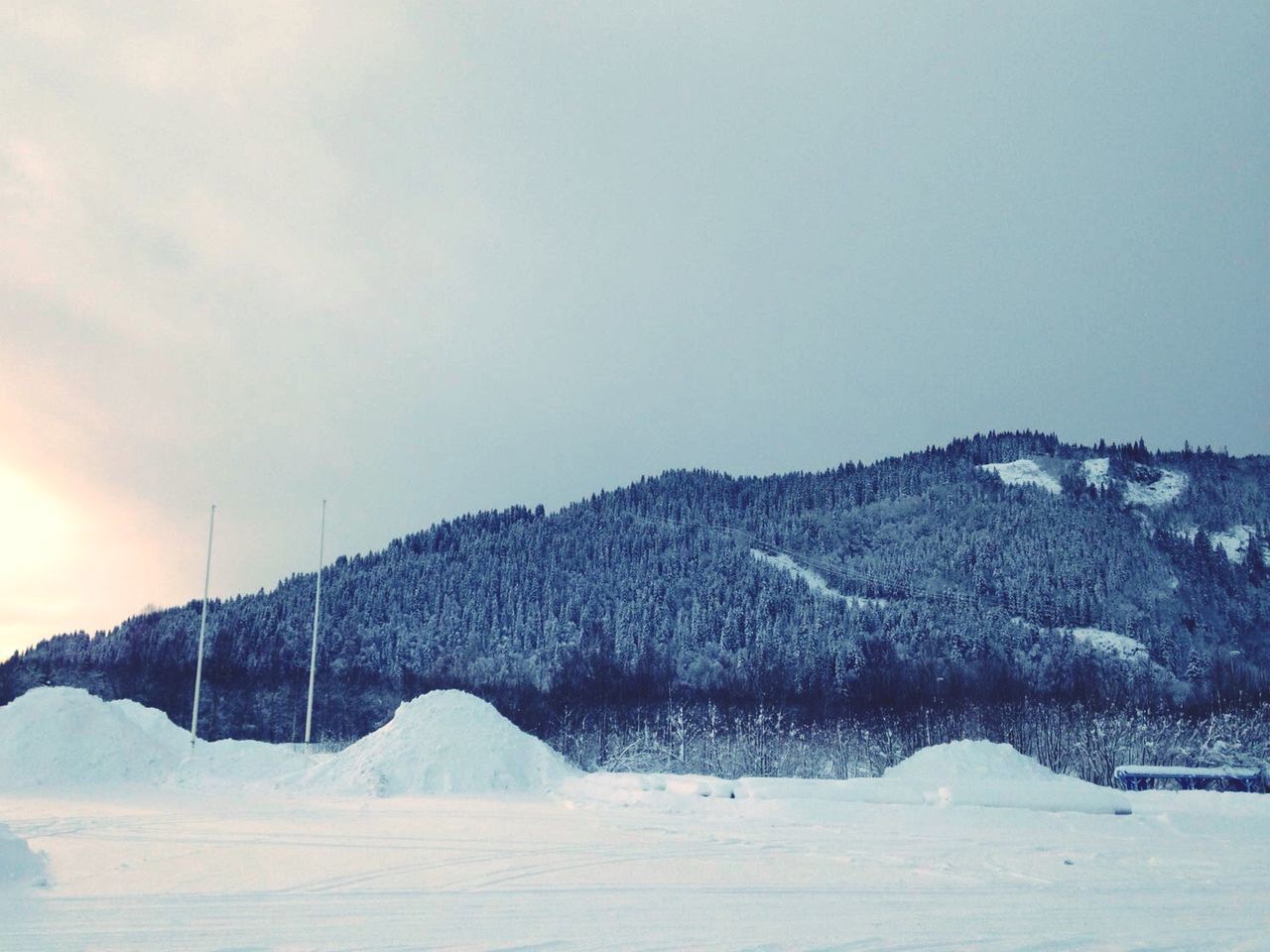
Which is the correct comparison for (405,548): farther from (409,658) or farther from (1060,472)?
(1060,472)

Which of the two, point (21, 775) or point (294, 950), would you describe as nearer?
point (294, 950)

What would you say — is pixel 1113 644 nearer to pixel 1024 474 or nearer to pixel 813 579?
pixel 813 579

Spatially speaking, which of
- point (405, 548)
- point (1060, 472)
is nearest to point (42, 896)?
point (405, 548)

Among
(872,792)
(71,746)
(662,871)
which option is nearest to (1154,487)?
(872,792)

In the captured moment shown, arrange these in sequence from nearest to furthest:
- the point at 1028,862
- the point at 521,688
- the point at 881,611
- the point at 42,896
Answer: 1. the point at 42,896
2. the point at 1028,862
3. the point at 521,688
4. the point at 881,611

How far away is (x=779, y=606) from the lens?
91.6 metres

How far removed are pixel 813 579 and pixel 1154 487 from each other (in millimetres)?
60700

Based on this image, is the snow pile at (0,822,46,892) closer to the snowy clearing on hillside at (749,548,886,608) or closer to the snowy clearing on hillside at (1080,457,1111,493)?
the snowy clearing on hillside at (749,548,886,608)

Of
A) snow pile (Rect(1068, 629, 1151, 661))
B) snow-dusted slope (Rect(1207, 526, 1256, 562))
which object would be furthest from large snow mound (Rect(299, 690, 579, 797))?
snow-dusted slope (Rect(1207, 526, 1256, 562))

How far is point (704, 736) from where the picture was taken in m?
41.0

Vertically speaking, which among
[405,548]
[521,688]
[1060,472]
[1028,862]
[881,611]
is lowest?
[1028,862]

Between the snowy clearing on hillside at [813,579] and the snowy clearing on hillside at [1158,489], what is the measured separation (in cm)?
4601

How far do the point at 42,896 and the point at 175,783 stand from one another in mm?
20317

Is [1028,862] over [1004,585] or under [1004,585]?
under
